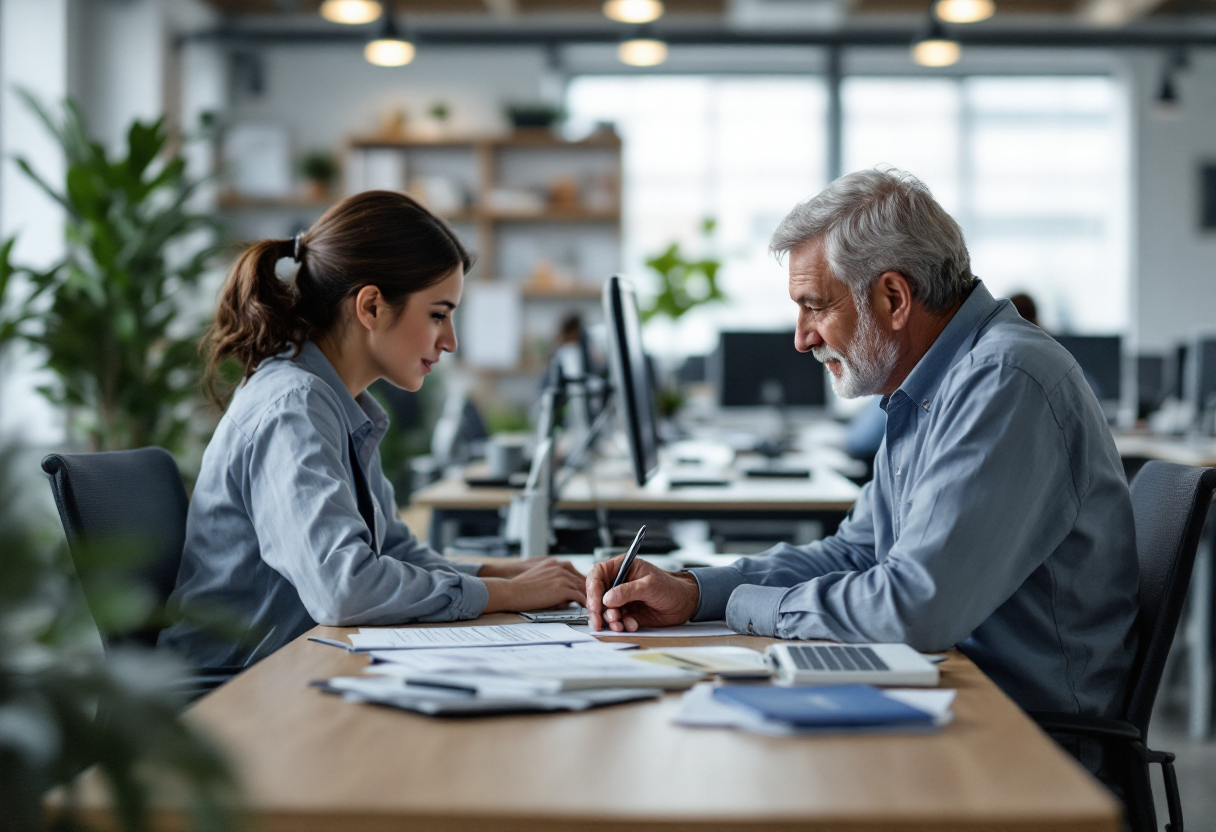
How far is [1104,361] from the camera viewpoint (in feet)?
18.5

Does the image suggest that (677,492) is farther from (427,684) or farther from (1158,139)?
(1158,139)

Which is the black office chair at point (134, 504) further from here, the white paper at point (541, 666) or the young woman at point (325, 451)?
the white paper at point (541, 666)

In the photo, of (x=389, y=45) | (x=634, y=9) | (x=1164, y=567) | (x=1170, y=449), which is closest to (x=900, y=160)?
(x=634, y=9)

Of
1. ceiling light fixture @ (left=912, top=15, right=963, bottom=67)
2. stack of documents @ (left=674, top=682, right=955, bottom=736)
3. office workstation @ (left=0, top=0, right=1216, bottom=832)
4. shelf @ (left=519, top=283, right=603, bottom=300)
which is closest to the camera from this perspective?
office workstation @ (left=0, top=0, right=1216, bottom=832)

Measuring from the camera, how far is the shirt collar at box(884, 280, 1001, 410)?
1550 millimetres

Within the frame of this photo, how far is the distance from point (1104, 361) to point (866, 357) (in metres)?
4.51

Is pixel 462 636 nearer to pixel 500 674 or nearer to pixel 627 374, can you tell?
pixel 500 674

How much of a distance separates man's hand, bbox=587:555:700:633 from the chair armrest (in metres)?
0.45

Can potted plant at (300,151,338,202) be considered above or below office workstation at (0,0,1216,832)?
above

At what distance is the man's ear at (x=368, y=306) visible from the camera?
1810 millimetres

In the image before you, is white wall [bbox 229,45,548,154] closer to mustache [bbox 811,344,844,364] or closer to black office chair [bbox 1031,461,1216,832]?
mustache [bbox 811,344,844,364]

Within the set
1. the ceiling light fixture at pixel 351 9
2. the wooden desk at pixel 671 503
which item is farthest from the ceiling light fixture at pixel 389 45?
the wooden desk at pixel 671 503

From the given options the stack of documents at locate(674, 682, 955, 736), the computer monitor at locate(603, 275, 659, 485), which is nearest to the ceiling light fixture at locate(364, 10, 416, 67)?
the computer monitor at locate(603, 275, 659, 485)

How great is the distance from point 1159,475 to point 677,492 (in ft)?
4.88
